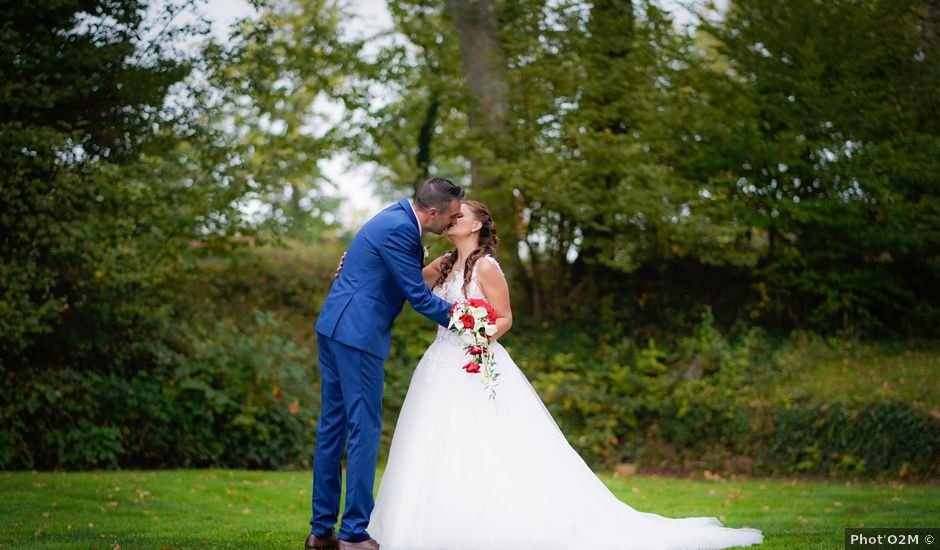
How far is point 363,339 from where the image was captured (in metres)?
5.48

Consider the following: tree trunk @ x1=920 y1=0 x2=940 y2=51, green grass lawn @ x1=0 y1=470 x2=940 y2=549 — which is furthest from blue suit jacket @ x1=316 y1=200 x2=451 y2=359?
tree trunk @ x1=920 y1=0 x2=940 y2=51

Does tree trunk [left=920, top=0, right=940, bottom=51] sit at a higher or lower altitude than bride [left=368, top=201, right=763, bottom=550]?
higher

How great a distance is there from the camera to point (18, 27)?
9047 mm

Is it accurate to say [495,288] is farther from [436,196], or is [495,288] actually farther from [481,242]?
[436,196]

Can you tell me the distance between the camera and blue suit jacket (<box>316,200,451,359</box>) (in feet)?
18.1

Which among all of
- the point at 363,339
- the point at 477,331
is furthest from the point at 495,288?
the point at 363,339

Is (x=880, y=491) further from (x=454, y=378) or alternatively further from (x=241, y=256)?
(x=241, y=256)

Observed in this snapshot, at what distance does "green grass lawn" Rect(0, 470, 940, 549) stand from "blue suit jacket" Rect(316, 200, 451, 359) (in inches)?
55.2

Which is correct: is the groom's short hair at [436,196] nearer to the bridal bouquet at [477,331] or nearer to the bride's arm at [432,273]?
the bridal bouquet at [477,331]

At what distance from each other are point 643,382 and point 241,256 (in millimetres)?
5540

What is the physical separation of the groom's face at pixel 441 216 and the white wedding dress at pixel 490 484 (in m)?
0.50

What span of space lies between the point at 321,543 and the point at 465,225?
6.94 ft

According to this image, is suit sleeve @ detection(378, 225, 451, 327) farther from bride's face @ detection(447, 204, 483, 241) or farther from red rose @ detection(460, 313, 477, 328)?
bride's face @ detection(447, 204, 483, 241)

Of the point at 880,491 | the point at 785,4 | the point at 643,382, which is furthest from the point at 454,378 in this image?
the point at 785,4
